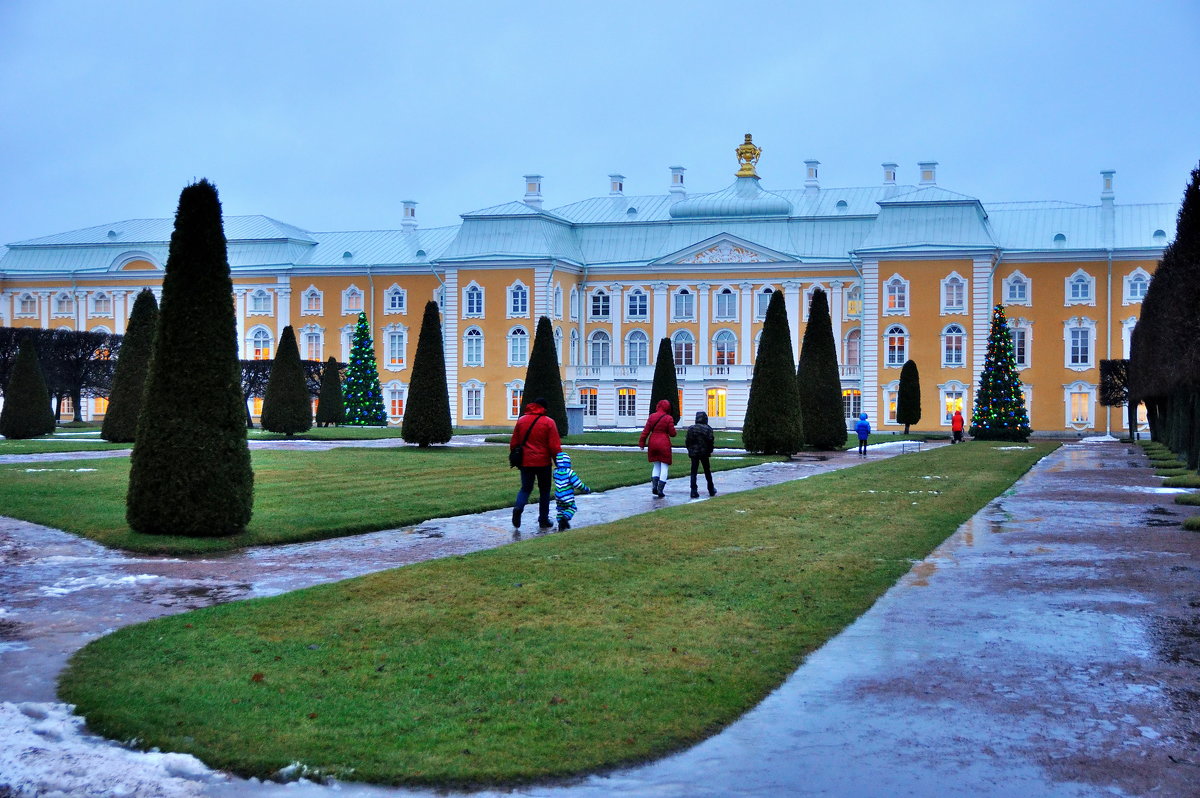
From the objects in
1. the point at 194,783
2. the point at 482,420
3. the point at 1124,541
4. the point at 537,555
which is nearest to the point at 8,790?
the point at 194,783

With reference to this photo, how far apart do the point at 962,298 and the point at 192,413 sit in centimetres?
4994

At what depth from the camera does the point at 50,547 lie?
12453mm

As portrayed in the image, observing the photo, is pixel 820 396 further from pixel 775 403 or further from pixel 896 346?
pixel 896 346

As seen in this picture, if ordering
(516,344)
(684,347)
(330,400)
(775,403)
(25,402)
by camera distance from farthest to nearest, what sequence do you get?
(684,347) → (516,344) → (330,400) → (25,402) → (775,403)

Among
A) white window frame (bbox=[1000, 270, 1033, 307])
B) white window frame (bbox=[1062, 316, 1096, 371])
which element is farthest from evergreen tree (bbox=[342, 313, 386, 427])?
white window frame (bbox=[1062, 316, 1096, 371])

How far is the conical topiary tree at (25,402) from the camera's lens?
35125mm

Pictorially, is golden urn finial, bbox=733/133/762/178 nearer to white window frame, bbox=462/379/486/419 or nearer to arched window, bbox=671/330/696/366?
arched window, bbox=671/330/696/366

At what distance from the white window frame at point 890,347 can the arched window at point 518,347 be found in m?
17.7

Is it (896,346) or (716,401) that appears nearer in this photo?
(896,346)

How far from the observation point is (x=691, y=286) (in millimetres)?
63406

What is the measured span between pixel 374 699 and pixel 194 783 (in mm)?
1247

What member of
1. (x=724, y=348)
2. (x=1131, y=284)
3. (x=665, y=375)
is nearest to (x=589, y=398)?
(x=724, y=348)

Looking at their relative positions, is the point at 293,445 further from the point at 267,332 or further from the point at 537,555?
the point at 267,332

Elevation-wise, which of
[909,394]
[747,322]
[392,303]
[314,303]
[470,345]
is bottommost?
[909,394]
